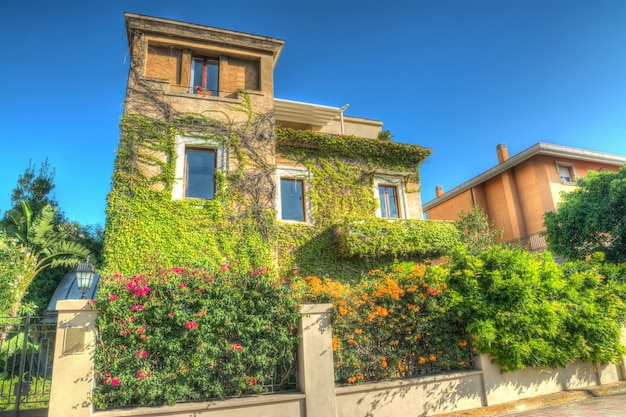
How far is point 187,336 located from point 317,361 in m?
2.32

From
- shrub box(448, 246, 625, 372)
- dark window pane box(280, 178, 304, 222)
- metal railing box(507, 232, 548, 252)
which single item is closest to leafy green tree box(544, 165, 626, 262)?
metal railing box(507, 232, 548, 252)

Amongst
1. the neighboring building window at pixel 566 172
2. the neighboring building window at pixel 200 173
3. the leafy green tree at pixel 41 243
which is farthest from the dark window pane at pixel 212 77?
the neighboring building window at pixel 566 172

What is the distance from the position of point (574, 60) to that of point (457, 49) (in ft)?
11.4

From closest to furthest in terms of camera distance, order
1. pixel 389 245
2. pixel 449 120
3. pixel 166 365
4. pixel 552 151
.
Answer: pixel 166 365, pixel 389 245, pixel 449 120, pixel 552 151

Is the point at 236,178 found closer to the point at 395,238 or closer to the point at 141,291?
the point at 395,238

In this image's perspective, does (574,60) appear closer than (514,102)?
Yes

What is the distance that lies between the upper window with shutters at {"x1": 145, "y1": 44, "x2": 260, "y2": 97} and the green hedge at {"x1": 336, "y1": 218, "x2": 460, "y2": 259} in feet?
22.0

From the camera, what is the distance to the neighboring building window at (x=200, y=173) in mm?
11984

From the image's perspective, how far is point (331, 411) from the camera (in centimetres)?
634

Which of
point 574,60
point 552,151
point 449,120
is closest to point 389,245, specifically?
point 449,120

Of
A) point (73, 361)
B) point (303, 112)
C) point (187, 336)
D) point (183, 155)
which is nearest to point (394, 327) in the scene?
point (187, 336)

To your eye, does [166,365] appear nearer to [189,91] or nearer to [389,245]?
[389,245]

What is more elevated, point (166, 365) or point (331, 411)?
point (166, 365)

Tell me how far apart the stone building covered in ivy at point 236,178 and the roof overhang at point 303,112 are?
221 centimetres
